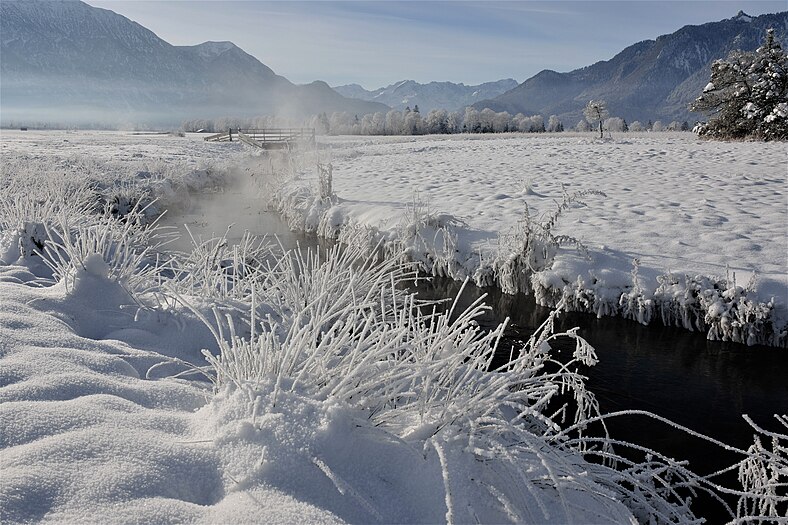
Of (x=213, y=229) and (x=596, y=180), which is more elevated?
(x=596, y=180)

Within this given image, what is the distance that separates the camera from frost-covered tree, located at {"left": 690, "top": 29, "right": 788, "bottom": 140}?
2565 cm

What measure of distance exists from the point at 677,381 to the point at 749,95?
2932 cm

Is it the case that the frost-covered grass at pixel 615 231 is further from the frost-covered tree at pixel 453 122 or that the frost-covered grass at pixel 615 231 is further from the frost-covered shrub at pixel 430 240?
the frost-covered tree at pixel 453 122

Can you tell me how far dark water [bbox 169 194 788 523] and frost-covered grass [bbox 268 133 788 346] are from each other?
1.19ft

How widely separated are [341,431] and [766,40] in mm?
35552

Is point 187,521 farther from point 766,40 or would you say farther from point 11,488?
point 766,40

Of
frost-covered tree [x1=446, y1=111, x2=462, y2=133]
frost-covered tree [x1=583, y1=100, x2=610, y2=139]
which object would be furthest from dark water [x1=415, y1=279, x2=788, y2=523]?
frost-covered tree [x1=446, y1=111, x2=462, y2=133]

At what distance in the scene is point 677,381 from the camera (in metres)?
5.81

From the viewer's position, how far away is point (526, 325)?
735 centimetres

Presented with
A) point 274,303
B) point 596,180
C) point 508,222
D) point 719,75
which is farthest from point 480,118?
point 274,303

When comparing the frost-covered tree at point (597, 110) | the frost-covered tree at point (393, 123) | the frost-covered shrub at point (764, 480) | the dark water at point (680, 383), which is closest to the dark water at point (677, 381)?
the dark water at point (680, 383)

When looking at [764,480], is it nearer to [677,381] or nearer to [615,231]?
[677,381]

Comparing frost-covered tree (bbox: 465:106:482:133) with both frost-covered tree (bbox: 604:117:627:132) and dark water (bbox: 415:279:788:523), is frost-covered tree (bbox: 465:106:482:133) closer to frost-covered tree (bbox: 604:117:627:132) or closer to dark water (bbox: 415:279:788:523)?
frost-covered tree (bbox: 604:117:627:132)

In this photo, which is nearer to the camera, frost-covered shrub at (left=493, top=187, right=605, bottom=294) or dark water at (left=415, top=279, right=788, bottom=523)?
dark water at (left=415, top=279, right=788, bottom=523)
